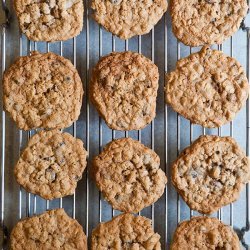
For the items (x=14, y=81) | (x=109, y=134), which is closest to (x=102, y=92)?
(x=109, y=134)

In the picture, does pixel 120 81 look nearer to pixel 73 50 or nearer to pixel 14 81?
pixel 73 50

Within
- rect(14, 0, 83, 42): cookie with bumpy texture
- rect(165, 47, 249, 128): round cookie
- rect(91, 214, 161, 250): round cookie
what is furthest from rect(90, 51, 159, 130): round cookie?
rect(91, 214, 161, 250): round cookie

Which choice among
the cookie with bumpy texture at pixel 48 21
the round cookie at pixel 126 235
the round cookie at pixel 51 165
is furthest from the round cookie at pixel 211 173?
the cookie with bumpy texture at pixel 48 21

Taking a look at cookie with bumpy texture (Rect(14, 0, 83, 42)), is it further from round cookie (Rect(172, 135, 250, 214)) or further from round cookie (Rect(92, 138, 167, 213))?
round cookie (Rect(172, 135, 250, 214))

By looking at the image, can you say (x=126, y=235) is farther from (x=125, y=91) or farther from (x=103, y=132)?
(x=125, y=91)

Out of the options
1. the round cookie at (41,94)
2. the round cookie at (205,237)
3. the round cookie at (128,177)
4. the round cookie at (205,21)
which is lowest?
the round cookie at (205,237)

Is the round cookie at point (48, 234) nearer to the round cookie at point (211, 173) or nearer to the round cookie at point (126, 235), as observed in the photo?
the round cookie at point (126, 235)
